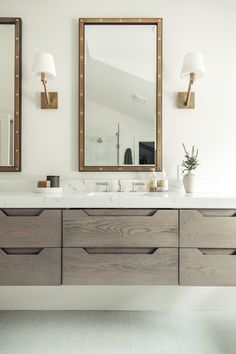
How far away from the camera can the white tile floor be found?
1618 millimetres

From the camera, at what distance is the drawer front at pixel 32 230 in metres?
1.64

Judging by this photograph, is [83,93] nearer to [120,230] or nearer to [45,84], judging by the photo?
[45,84]

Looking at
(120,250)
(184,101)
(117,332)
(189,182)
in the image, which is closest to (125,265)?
(120,250)

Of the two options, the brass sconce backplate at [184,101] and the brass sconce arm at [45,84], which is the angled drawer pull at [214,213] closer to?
the brass sconce backplate at [184,101]

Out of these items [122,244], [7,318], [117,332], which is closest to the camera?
[122,244]

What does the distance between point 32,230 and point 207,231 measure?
0.92 m

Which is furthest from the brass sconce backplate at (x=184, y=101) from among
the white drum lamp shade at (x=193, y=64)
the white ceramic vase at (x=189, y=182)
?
the white ceramic vase at (x=189, y=182)

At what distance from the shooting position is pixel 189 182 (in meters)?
2.01

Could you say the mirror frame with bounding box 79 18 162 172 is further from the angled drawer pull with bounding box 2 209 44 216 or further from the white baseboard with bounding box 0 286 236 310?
the white baseboard with bounding box 0 286 236 310

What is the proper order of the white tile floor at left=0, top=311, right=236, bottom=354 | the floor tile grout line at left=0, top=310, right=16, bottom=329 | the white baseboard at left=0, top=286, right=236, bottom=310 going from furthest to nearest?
1. the white baseboard at left=0, top=286, right=236, bottom=310
2. the floor tile grout line at left=0, top=310, right=16, bottom=329
3. the white tile floor at left=0, top=311, right=236, bottom=354

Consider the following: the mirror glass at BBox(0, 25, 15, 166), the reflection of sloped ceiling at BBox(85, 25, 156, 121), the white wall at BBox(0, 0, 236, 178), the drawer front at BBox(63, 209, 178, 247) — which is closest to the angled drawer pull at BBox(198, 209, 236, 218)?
the drawer front at BBox(63, 209, 178, 247)

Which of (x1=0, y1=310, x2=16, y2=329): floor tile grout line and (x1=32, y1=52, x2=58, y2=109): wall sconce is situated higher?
(x1=32, y1=52, x2=58, y2=109): wall sconce

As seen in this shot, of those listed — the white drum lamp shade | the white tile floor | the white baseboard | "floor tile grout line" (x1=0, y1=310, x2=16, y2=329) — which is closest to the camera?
the white tile floor

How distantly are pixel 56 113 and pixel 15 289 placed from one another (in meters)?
1.23
